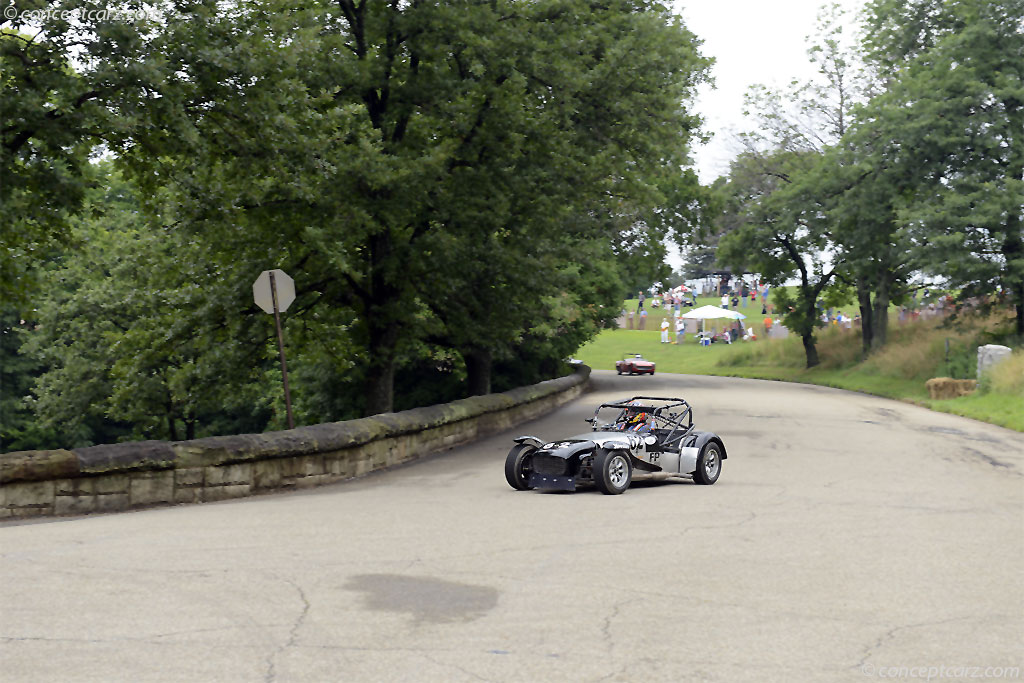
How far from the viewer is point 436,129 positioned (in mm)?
20781

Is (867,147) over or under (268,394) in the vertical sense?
over

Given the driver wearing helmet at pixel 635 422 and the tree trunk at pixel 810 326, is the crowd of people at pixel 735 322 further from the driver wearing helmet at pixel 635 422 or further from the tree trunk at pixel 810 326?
the driver wearing helmet at pixel 635 422

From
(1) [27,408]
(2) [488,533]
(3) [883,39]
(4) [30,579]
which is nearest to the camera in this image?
(4) [30,579]

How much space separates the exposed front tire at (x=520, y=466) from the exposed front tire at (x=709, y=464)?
6.78ft

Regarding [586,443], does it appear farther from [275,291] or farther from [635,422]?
[275,291]

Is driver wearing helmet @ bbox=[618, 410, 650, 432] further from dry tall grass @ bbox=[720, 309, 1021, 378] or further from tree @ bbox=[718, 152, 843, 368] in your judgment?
tree @ bbox=[718, 152, 843, 368]

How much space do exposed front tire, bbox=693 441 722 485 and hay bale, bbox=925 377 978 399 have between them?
741 inches

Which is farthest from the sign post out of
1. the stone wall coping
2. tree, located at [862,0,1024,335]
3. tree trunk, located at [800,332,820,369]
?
tree trunk, located at [800,332,820,369]

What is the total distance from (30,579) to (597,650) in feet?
12.7

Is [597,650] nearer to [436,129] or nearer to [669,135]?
[436,129]

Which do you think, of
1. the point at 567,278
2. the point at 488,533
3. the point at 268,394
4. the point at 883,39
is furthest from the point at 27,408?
the point at 488,533

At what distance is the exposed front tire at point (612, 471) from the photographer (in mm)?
12148

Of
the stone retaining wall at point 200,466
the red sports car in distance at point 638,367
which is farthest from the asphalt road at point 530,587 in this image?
the red sports car in distance at point 638,367

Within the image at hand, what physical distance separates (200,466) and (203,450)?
180 mm
